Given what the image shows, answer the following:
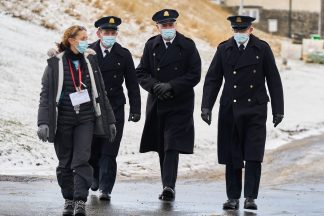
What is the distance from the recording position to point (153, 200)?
1272 centimetres

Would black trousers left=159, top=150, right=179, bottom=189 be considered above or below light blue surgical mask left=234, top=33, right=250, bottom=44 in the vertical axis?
below

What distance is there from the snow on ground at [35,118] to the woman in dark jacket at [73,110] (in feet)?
13.5

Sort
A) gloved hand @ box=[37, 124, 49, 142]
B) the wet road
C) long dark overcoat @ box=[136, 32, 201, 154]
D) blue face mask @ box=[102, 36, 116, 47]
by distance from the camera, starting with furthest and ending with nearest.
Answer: long dark overcoat @ box=[136, 32, 201, 154], blue face mask @ box=[102, 36, 116, 47], the wet road, gloved hand @ box=[37, 124, 49, 142]

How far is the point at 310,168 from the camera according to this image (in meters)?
17.1

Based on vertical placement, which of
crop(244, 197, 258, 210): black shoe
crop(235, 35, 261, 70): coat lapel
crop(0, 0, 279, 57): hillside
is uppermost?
crop(0, 0, 279, 57): hillside

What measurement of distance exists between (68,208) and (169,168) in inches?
85.8

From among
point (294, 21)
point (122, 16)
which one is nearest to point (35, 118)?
point (122, 16)

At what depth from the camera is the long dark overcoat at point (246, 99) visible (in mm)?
12211

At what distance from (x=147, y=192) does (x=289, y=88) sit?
828 inches

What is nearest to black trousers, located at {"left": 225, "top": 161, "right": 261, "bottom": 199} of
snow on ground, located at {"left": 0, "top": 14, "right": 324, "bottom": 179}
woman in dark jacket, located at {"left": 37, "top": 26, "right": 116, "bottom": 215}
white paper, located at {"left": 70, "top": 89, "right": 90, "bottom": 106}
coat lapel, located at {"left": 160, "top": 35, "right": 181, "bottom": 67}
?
coat lapel, located at {"left": 160, "top": 35, "right": 181, "bottom": 67}

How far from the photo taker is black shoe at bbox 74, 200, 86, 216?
1095 centimetres

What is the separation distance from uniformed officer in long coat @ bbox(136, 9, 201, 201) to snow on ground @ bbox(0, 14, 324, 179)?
244 cm

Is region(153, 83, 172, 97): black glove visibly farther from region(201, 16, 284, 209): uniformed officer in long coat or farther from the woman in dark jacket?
the woman in dark jacket

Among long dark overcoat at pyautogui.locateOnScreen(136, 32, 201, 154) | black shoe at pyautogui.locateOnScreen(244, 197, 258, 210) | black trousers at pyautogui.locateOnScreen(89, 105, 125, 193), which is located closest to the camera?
black shoe at pyautogui.locateOnScreen(244, 197, 258, 210)
